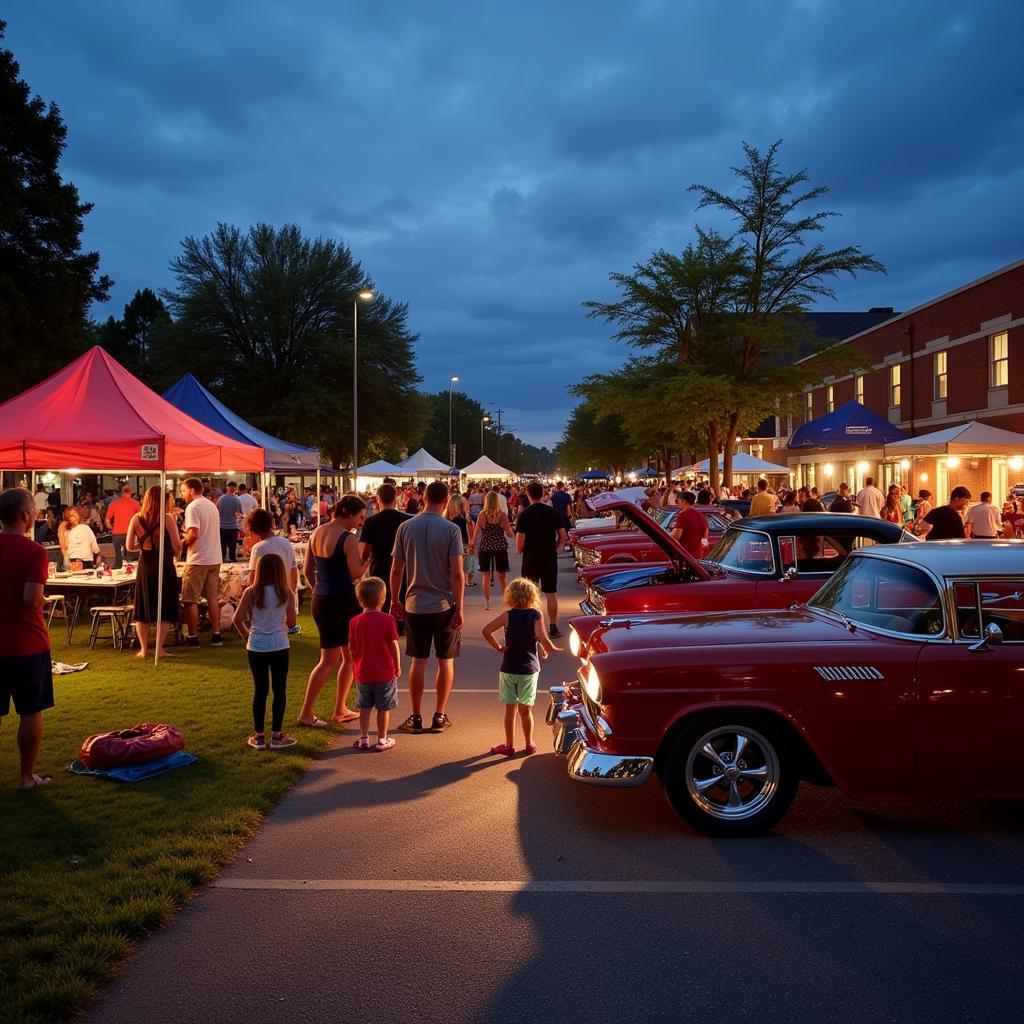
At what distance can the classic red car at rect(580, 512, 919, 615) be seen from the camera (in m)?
8.12

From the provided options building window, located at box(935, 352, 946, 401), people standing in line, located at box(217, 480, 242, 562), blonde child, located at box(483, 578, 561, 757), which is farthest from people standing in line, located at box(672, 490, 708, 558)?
building window, located at box(935, 352, 946, 401)

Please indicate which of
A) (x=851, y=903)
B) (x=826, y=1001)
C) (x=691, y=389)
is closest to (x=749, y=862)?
(x=851, y=903)

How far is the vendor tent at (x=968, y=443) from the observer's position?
20750 mm

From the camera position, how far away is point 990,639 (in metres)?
4.74

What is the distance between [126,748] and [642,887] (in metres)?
3.79

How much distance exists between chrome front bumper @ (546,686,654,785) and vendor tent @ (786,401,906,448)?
13821mm

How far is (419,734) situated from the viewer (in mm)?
7414

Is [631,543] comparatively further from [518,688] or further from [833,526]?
[518,688]

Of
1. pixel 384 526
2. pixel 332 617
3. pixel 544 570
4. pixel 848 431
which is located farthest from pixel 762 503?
pixel 332 617

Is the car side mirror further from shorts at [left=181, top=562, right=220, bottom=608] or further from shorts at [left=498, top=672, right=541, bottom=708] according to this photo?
shorts at [left=181, top=562, right=220, bottom=608]

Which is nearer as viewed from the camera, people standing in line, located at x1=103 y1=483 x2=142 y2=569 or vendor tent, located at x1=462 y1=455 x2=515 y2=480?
people standing in line, located at x1=103 y1=483 x2=142 y2=569

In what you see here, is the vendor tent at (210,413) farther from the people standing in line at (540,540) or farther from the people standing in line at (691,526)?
the people standing in line at (691,526)

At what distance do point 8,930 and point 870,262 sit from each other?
27031mm

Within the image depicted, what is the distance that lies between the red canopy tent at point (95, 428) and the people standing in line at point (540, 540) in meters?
4.45
